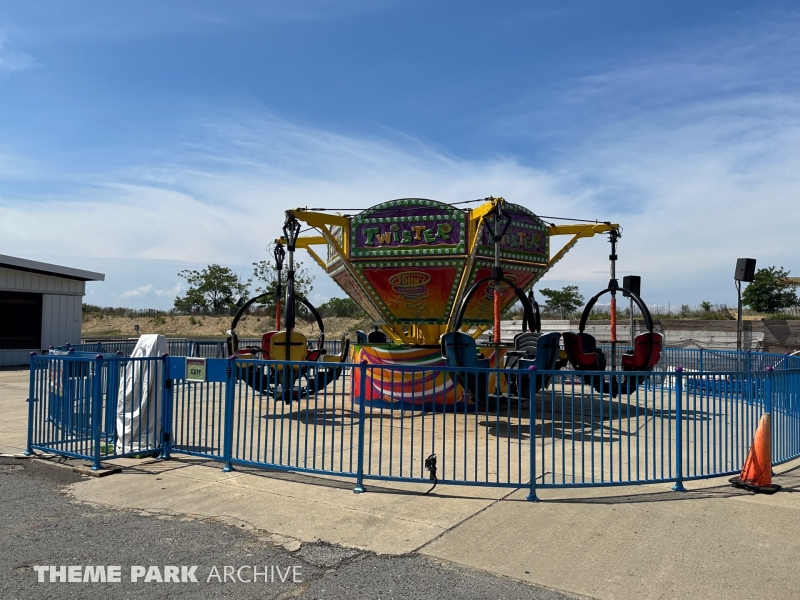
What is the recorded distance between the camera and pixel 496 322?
11.4 m

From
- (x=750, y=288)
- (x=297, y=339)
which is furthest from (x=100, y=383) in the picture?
(x=750, y=288)

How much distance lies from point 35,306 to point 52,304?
0.61m

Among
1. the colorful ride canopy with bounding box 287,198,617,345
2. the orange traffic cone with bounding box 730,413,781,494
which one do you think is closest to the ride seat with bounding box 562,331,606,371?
the colorful ride canopy with bounding box 287,198,617,345

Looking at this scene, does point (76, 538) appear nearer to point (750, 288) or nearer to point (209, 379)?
point (209, 379)

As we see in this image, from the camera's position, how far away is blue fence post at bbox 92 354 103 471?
7.23 metres

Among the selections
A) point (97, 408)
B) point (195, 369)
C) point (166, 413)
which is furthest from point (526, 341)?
point (97, 408)

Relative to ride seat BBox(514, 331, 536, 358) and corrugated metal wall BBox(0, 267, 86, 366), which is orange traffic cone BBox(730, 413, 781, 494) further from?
corrugated metal wall BBox(0, 267, 86, 366)

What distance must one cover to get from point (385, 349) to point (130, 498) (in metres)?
7.66

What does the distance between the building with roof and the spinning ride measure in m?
14.7

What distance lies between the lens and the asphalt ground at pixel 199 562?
399 centimetres

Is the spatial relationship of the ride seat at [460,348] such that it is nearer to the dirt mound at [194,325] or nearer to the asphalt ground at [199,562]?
the asphalt ground at [199,562]

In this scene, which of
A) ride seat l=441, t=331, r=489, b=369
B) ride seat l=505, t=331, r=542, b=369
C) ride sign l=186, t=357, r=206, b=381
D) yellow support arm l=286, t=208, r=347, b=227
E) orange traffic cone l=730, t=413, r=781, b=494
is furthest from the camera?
yellow support arm l=286, t=208, r=347, b=227

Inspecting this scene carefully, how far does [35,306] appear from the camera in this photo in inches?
989

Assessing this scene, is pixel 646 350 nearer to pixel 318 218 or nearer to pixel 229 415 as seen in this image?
pixel 318 218
